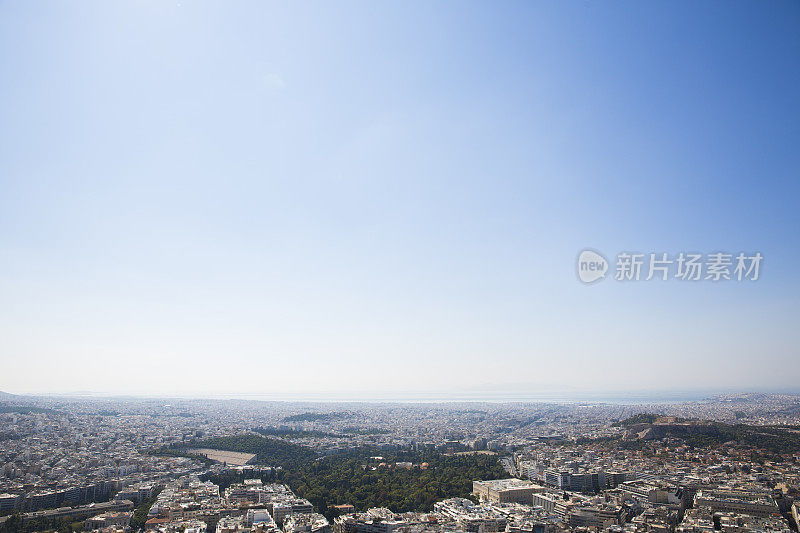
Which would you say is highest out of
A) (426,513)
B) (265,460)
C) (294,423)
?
(426,513)

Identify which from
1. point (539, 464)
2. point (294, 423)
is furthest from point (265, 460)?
point (294, 423)

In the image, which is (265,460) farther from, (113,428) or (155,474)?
(113,428)

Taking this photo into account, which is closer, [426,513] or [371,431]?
[426,513]

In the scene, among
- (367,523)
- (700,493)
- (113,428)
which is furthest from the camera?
(113,428)

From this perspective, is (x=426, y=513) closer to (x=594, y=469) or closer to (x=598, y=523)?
(x=598, y=523)

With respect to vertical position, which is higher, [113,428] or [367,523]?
[367,523]

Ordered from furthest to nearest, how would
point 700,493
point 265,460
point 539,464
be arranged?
point 265,460 < point 539,464 < point 700,493
